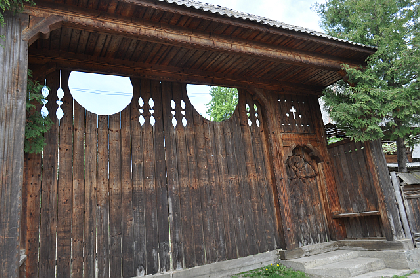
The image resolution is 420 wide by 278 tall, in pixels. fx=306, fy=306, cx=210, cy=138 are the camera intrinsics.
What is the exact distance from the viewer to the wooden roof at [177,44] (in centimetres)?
432

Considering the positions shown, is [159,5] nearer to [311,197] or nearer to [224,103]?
[311,197]

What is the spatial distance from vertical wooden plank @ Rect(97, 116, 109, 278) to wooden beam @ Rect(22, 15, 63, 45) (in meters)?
1.82

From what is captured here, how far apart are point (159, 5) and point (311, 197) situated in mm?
5378

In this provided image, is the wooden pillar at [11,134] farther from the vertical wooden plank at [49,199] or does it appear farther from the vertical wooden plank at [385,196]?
the vertical wooden plank at [385,196]

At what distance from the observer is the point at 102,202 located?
511cm

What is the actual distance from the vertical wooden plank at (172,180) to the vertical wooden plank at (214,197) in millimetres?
674

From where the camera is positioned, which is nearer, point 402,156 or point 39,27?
point 39,27

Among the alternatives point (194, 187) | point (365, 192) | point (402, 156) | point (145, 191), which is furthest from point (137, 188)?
point (402, 156)

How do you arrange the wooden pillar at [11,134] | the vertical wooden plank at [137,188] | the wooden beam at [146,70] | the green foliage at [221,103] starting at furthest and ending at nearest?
the green foliage at [221,103]
the wooden beam at [146,70]
the vertical wooden plank at [137,188]
the wooden pillar at [11,134]

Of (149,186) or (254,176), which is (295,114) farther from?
(149,186)

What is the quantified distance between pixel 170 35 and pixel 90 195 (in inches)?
114

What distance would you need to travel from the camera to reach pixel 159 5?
439cm

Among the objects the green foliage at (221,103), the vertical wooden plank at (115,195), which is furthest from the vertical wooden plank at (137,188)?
the green foliage at (221,103)

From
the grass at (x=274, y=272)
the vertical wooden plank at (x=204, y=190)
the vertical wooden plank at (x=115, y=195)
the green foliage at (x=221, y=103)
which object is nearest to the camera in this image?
the vertical wooden plank at (x=115, y=195)
